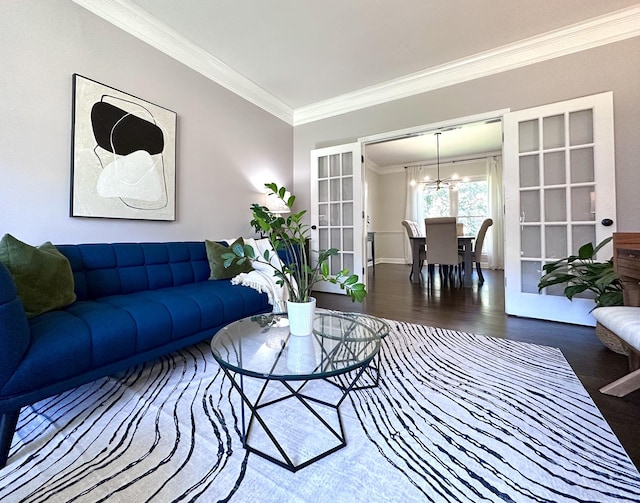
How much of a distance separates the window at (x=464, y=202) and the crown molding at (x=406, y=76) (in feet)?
13.9

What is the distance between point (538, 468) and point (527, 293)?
2.28 m

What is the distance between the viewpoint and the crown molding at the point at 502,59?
2.48m

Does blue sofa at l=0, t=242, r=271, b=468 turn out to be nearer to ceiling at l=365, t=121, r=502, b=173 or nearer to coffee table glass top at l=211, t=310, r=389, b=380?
coffee table glass top at l=211, t=310, r=389, b=380

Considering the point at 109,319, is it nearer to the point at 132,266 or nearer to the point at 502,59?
the point at 132,266

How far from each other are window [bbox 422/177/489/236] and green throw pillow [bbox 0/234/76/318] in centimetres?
728

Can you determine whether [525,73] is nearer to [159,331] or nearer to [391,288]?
[391,288]

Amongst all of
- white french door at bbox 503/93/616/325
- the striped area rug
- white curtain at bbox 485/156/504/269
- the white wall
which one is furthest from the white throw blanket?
white curtain at bbox 485/156/504/269

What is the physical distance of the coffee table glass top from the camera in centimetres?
102

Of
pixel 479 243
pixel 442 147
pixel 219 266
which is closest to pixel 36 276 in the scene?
pixel 219 266

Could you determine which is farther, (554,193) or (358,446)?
(554,193)

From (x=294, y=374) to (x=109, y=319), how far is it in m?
1.04

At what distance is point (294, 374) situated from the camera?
0.97 m

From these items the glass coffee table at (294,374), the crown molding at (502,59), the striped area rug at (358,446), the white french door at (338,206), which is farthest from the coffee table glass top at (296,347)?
the crown molding at (502,59)

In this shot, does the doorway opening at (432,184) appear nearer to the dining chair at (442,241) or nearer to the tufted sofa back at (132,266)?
the dining chair at (442,241)
